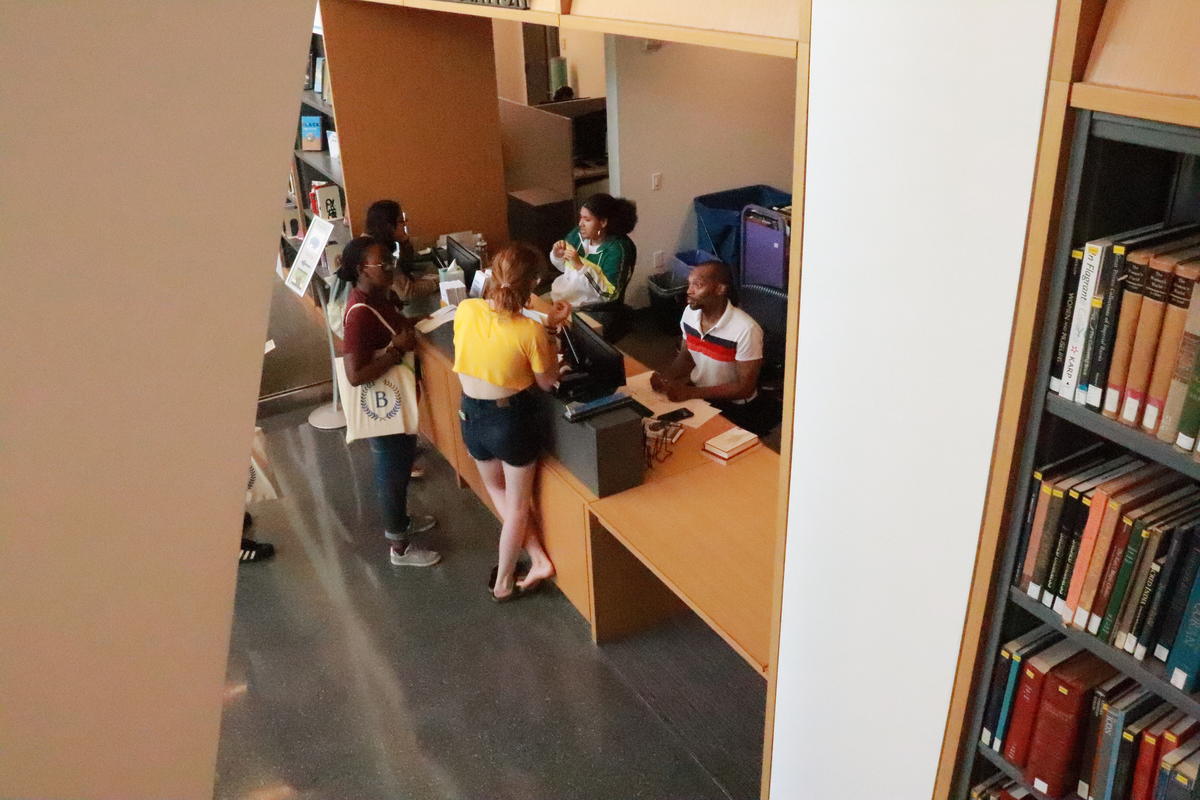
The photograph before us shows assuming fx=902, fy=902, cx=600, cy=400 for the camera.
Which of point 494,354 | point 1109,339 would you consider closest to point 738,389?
point 494,354

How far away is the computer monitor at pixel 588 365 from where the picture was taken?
11.3 ft

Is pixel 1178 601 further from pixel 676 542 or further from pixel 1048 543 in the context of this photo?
pixel 676 542

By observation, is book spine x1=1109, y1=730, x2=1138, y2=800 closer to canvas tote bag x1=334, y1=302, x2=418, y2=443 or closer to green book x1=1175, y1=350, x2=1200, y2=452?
green book x1=1175, y1=350, x2=1200, y2=452

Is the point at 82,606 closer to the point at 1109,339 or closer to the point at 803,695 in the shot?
the point at 1109,339

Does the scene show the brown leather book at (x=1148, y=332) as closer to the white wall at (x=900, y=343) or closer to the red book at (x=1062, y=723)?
the white wall at (x=900, y=343)

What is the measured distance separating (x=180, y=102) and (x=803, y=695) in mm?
2192

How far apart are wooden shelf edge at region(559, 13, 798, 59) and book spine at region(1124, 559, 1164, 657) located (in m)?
1.07

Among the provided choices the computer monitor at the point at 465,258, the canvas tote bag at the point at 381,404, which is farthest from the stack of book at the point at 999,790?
the computer monitor at the point at 465,258

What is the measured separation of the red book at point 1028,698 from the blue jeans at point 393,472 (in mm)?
2876

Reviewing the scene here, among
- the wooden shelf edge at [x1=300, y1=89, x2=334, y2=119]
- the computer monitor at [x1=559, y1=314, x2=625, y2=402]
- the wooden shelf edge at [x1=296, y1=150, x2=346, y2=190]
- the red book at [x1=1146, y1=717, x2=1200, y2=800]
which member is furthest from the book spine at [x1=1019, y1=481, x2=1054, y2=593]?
the wooden shelf edge at [x1=300, y1=89, x2=334, y2=119]

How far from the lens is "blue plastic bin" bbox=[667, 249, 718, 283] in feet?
22.3

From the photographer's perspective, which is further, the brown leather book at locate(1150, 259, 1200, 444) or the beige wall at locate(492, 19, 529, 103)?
the beige wall at locate(492, 19, 529, 103)

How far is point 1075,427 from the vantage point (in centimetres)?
156

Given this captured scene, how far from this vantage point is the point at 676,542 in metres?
3.06
